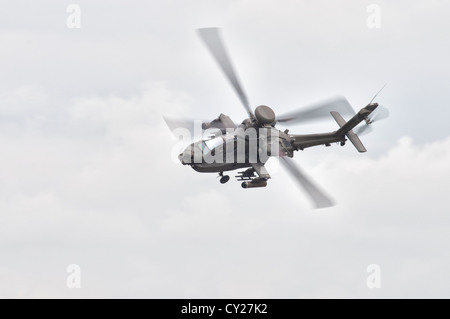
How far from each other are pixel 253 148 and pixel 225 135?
1.94 m

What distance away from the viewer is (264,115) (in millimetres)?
49438

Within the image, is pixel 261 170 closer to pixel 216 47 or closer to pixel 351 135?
pixel 216 47

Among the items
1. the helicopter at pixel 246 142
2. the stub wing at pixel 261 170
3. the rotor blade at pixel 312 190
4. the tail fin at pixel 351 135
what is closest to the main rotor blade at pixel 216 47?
the helicopter at pixel 246 142

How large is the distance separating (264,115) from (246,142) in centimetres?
204

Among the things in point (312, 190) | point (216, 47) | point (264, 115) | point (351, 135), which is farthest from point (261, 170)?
point (351, 135)

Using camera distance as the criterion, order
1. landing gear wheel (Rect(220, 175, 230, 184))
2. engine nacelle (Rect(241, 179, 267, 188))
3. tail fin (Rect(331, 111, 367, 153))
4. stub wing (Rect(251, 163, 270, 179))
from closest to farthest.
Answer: engine nacelle (Rect(241, 179, 267, 188))
stub wing (Rect(251, 163, 270, 179))
landing gear wheel (Rect(220, 175, 230, 184))
tail fin (Rect(331, 111, 367, 153))

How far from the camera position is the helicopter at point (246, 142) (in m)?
48.1

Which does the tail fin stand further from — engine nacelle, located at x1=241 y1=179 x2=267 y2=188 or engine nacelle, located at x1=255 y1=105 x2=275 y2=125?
engine nacelle, located at x1=241 y1=179 x2=267 y2=188

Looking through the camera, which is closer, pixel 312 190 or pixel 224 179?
pixel 312 190

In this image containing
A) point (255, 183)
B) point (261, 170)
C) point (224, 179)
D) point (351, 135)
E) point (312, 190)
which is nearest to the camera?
point (312, 190)

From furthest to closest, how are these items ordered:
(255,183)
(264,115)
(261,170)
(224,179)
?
(224,179) → (264,115) → (261,170) → (255,183)

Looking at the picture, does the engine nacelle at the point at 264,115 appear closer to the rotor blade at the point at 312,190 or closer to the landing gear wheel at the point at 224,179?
the rotor blade at the point at 312,190

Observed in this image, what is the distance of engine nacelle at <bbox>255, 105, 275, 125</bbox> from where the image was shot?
49.3m

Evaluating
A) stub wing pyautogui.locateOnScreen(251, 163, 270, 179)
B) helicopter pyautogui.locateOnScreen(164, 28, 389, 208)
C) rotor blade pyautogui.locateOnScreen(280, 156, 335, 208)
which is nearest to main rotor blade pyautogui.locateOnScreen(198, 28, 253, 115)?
helicopter pyautogui.locateOnScreen(164, 28, 389, 208)
